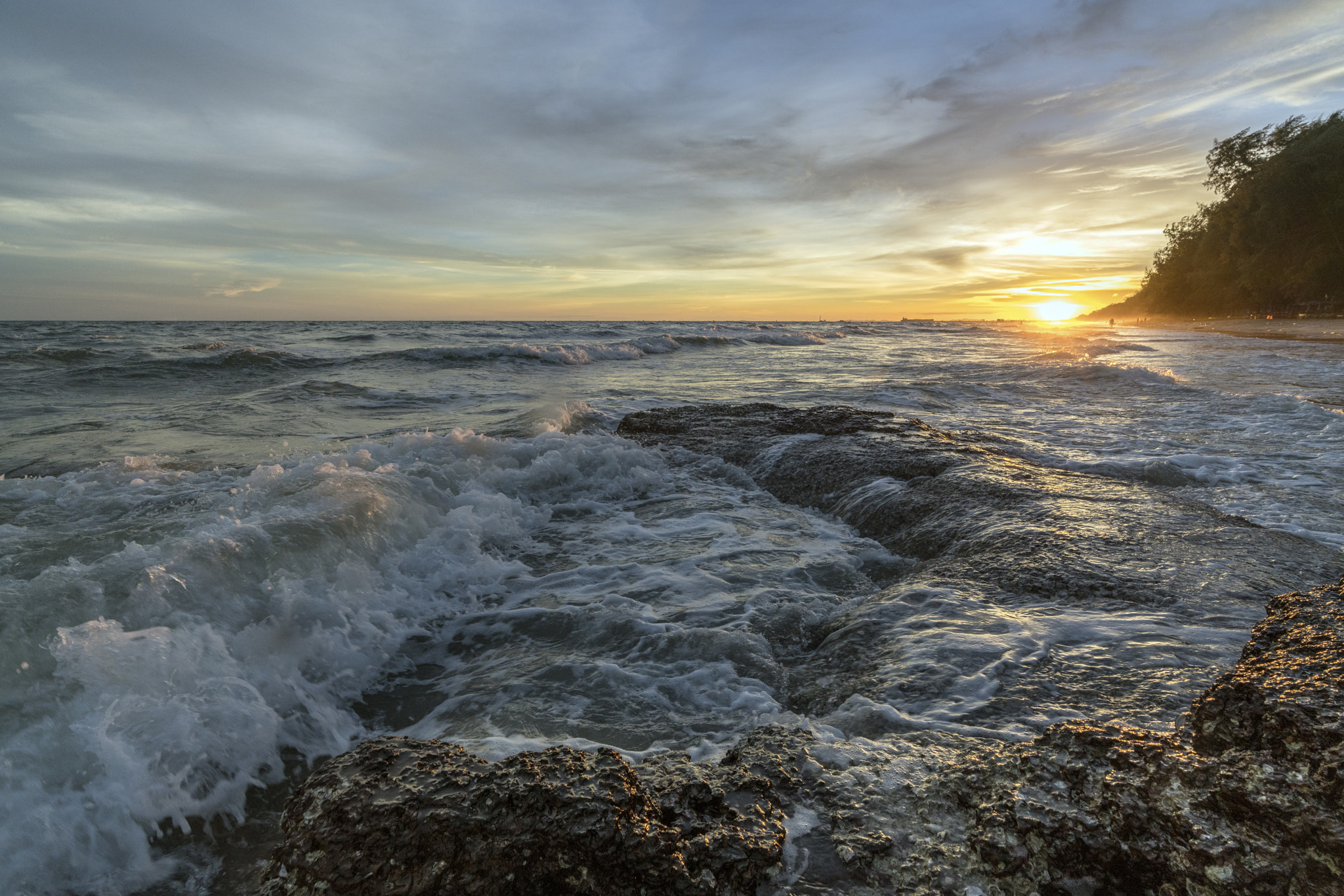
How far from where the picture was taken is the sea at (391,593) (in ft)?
6.97

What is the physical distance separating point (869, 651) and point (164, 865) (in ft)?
8.87

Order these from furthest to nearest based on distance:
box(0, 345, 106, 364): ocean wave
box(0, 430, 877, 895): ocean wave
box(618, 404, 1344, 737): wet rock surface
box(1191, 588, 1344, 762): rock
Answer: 1. box(0, 345, 106, 364): ocean wave
2. box(618, 404, 1344, 737): wet rock surface
3. box(0, 430, 877, 895): ocean wave
4. box(1191, 588, 1344, 762): rock

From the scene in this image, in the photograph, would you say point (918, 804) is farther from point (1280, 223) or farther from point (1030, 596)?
point (1280, 223)

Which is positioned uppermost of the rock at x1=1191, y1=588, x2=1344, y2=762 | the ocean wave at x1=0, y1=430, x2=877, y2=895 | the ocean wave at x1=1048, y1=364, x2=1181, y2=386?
the ocean wave at x1=1048, y1=364, x2=1181, y2=386

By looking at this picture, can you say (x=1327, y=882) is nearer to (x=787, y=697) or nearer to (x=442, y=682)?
(x=787, y=697)

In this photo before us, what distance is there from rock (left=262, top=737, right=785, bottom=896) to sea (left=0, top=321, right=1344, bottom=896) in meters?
0.59

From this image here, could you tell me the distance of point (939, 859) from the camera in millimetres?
1478

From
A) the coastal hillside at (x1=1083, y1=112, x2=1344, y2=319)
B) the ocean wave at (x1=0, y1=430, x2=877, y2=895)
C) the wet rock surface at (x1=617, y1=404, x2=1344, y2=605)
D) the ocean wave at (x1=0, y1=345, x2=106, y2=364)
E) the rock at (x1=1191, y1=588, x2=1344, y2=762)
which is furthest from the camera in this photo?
the coastal hillside at (x1=1083, y1=112, x2=1344, y2=319)

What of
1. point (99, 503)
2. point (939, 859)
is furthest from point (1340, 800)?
point (99, 503)

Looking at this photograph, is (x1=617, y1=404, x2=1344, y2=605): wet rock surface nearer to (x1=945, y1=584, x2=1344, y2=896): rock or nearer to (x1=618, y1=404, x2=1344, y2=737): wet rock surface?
(x1=618, y1=404, x2=1344, y2=737): wet rock surface

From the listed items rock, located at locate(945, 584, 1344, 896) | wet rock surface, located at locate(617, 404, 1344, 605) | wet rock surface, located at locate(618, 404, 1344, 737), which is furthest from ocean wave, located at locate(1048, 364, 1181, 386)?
rock, located at locate(945, 584, 1344, 896)

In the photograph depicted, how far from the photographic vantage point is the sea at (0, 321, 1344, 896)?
2.12 m

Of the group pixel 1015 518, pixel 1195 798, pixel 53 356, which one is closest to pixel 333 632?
pixel 1195 798

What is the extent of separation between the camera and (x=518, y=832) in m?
1.50
